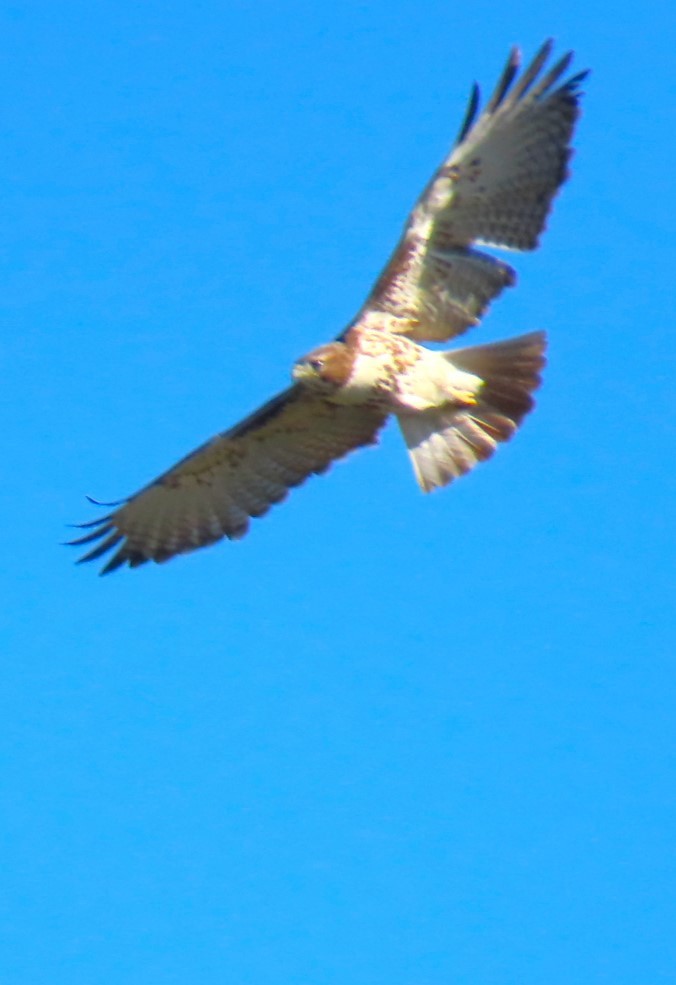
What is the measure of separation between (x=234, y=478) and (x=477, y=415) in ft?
4.91

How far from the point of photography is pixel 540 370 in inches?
376

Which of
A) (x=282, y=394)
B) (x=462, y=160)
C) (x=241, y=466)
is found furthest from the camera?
(x=241, y=466)

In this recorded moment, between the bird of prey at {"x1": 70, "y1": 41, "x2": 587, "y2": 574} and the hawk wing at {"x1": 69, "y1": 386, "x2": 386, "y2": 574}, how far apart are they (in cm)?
1

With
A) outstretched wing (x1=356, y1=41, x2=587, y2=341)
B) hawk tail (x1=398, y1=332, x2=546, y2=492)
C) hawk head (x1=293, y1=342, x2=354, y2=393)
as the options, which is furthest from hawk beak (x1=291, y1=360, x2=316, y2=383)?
hawk tail (x1=398, y1=332, x2=546, y2=492)

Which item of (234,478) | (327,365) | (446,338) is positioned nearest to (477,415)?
(446,338)

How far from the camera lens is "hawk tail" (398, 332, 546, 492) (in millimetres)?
9523

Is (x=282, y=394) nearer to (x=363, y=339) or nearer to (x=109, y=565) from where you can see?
(x=363, y=339)

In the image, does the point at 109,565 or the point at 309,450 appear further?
the point at 109,565

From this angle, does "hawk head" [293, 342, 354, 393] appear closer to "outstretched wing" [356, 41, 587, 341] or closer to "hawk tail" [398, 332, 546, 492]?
"outstretched wing" [356, 41, 587, 341]

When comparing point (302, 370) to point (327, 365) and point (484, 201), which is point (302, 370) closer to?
point (327, 365)

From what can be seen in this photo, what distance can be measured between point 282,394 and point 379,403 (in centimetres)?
54

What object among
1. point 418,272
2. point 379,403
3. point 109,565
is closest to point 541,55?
point 418,272

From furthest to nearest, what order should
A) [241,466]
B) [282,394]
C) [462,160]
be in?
[241,466] → [282,394] → [462,160]

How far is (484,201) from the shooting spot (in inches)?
360
